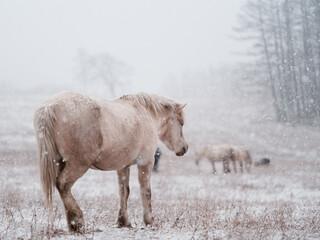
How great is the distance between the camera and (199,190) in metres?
8.93

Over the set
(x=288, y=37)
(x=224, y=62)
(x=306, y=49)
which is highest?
(x=224, y=62)

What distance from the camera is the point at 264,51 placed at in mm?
24922

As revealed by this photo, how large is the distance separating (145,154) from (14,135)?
66.1ft

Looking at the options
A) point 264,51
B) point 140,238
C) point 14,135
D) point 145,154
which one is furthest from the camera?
point 264,51

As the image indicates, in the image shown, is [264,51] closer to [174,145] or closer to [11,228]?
[174,145]

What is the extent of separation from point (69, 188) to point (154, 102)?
2.21 m

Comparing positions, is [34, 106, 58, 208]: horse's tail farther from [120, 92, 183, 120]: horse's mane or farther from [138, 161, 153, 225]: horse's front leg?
[120, 92, 183, 120]: horse's mane

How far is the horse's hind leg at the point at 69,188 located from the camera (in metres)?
3.45

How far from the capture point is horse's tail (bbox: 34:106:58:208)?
3.40 metres

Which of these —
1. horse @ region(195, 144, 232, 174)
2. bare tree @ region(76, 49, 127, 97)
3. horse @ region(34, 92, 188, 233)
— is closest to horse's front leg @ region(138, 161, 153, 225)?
horse @ region(34, 92, 188, 233)

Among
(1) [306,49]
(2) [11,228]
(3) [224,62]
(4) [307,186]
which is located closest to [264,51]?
(1) [306,49]

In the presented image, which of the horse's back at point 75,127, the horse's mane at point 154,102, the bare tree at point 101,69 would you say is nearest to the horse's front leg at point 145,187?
the horse's mane at point 154,102

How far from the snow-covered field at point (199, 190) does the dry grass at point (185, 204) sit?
0.02 meters

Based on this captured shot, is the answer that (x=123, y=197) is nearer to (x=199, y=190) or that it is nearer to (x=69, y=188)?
(x=69, y=188)
